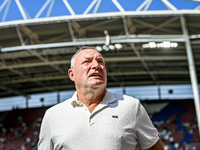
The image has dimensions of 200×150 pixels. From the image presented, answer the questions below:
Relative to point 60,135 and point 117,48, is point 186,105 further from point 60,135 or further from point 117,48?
point 60,135

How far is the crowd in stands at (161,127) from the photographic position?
26484 millimetres

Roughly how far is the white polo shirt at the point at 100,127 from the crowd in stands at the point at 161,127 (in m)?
23.9

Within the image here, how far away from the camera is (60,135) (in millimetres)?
1838

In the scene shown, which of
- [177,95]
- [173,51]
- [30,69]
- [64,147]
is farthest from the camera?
[177,95]

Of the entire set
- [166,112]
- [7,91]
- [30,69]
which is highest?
[30,69]

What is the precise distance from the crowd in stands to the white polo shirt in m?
23.9

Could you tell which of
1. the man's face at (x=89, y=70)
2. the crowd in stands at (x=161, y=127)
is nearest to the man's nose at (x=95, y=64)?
the man's face at (x=89, y=70)

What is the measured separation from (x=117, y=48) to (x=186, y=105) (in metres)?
14.8

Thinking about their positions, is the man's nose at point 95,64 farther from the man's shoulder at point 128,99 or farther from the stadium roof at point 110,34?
the stadium roof at point 110,34

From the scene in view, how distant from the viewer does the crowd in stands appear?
26.5m

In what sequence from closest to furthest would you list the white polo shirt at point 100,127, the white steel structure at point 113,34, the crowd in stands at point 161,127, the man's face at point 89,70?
the white polo shirt at point 100,127
the man's face at point 89,70
the white steel structure at point 113,34
the crowd in stands at point 161,127

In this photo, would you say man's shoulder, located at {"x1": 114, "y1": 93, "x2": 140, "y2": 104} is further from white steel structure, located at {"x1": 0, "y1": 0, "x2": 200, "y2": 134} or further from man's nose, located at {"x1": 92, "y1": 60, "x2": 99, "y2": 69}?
white steel structure, located at {"x1": 0, "y1": 0, "x2": 200, "y2": 134}

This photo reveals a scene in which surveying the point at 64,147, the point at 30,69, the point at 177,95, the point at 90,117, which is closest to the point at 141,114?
the point at 90,117

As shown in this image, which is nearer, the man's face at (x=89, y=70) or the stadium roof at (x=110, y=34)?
the man's face at (x=89, y=70)
